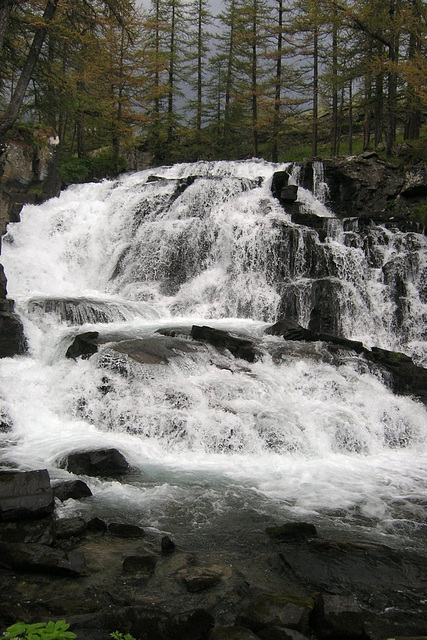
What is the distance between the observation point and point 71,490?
725 cm

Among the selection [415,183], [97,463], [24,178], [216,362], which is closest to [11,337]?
[216,362]

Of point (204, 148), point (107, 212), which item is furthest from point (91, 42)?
point (204, 148)

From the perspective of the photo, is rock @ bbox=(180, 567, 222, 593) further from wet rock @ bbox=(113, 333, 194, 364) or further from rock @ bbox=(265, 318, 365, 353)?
rock @ bbox=(265, 318, 365, 353)

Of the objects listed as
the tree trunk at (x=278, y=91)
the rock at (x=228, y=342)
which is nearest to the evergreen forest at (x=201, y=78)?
the tree trunk at (x=278, y=91)

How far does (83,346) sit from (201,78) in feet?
108

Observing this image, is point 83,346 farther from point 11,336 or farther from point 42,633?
point 42,633

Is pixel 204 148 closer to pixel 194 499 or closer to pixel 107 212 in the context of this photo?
pixel 107 212

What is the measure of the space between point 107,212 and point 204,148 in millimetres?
16732

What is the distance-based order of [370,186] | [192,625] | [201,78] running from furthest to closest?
[201,78] → [370,186] → [192,625]

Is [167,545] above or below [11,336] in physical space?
below

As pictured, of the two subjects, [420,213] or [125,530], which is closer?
[125,530]

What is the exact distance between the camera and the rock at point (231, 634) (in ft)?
13.2

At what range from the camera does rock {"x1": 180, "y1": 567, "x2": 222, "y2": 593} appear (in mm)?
5070

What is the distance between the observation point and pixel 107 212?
22.5 meters
